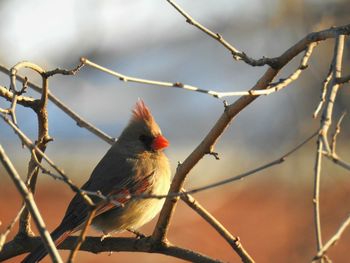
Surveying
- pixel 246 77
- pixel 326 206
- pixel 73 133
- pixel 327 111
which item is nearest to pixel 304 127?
pixel 326 206

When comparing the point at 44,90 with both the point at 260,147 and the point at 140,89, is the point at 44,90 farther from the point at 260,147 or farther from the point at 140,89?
the point at 140,89

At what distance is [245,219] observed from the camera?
31.8ft

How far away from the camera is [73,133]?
13.7 m

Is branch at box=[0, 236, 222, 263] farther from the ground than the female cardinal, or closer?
closer

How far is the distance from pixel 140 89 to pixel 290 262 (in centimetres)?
586

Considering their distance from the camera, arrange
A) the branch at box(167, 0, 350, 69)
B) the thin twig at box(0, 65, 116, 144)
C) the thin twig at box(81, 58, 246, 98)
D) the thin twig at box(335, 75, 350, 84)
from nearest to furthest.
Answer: the thin twig at box(81, 58, 246, 98), the thin twig at box(335, 75, 350, 84), the branch at box(167, 0, 350, 69), the thin twig at box(0, 65, 116, 144)

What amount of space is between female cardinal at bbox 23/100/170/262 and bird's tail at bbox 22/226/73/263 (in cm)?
25

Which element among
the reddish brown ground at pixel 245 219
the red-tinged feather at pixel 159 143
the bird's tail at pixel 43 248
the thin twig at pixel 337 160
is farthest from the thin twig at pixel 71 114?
the reddish brown ground at pixel 245 219

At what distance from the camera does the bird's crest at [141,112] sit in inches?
167

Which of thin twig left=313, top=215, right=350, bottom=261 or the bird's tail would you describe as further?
the bird's tail

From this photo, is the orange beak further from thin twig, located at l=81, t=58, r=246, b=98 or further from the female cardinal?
thin twig, located at l=81, t=58, r=246, b=98

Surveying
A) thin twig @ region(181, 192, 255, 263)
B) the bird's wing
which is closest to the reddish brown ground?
the bird's wing

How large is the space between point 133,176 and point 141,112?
1.15 feet

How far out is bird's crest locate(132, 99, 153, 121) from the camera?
4.24m
